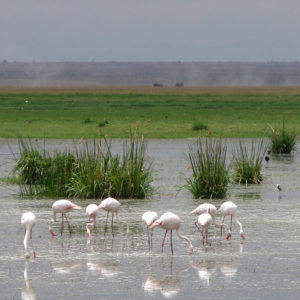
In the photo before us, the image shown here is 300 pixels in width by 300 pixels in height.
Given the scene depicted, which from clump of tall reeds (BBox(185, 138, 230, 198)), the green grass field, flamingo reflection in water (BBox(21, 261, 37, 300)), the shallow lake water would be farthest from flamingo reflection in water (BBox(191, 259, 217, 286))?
the green grass field

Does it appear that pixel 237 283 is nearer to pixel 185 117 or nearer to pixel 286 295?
pixel 286 295

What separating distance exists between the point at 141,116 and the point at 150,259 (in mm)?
34395

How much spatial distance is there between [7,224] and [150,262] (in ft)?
12.8

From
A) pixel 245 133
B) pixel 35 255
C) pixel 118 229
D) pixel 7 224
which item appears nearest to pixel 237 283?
pixel 35 255

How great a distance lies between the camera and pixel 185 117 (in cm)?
4522

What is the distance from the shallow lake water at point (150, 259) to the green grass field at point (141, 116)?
1632 centimetres

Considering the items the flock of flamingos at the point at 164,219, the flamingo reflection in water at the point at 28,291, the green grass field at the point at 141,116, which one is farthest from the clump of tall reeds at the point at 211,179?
the green grass field at the point at 141,116

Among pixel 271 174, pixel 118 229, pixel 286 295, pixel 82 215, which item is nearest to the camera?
pixel 286 295

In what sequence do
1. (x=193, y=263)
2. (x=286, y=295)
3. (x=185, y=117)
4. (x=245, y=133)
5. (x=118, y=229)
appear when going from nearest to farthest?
1. (x=286, y=295)
2. (x=193, y=263)
3. (x=118, y=229)
4. (x=245, y=133)
5. (x=185, y=117)

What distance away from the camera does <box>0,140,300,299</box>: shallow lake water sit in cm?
955

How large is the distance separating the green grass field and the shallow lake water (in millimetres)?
16315

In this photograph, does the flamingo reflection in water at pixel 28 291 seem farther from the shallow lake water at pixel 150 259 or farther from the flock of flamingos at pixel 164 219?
the flock of flamingos at pixel 164 219

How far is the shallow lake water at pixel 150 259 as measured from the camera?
9547mm

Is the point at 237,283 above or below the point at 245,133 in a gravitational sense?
below
